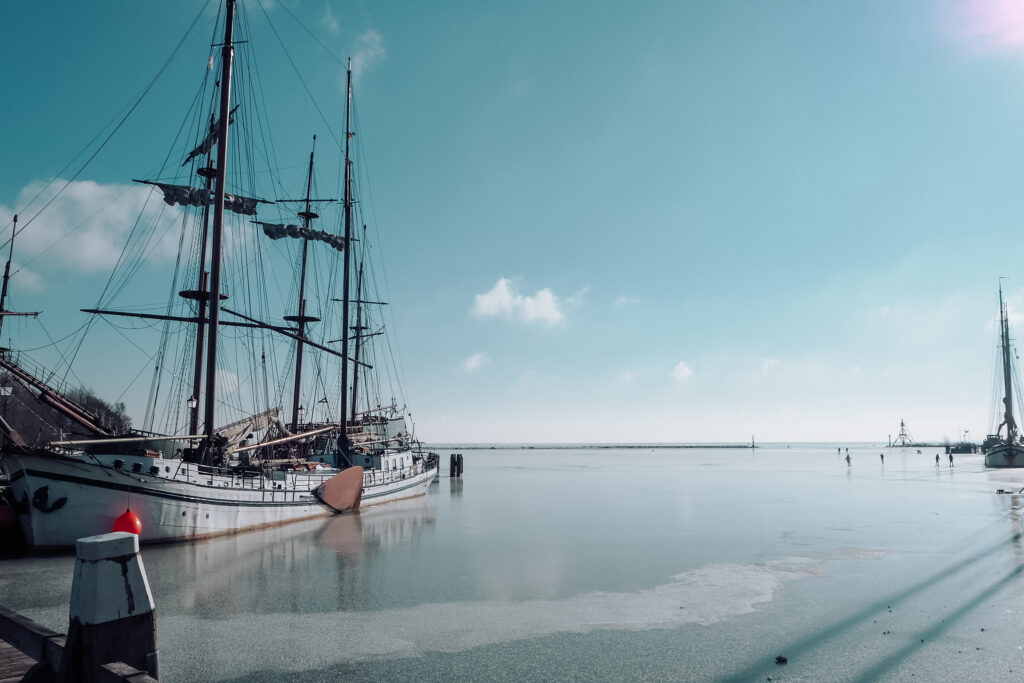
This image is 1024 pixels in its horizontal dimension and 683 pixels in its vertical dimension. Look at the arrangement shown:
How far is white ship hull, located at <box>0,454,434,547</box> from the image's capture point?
21.7 m

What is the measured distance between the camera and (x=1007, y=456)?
84.5 m

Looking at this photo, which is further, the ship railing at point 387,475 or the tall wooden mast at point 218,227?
the ship railing at point 387,475

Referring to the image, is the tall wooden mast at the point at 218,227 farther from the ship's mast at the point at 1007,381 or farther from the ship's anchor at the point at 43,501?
the ship's mast at the point at 1007,381

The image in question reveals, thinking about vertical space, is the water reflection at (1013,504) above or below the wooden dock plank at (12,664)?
below

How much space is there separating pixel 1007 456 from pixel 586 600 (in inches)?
3793

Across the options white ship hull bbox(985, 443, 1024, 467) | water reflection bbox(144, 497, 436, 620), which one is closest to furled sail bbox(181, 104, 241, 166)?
water reflection bbox(144, 497, 436, 620)

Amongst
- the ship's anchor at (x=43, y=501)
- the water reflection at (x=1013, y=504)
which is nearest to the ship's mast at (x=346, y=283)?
the ship's anchor at (x=43, y=501)

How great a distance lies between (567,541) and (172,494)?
16091 mm

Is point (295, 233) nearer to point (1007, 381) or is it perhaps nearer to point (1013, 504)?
point (1013, 504)

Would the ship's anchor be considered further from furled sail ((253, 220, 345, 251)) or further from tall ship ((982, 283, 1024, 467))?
tall ship ((982, 283, 1024, 467))

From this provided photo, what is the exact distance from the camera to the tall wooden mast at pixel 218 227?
27594mm

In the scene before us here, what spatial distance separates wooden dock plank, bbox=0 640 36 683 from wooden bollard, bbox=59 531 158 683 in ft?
8.23

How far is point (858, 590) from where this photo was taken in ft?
53.7

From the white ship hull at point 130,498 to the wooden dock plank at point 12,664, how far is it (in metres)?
17.7
